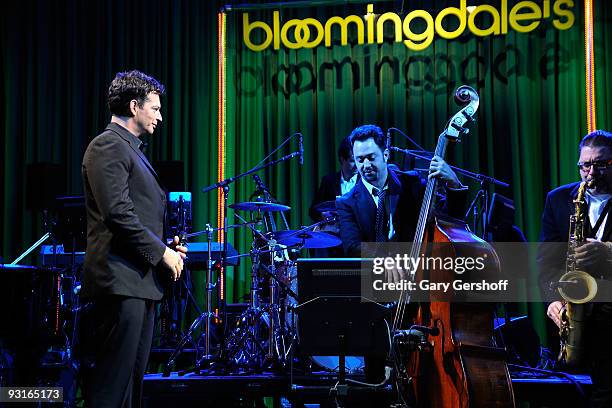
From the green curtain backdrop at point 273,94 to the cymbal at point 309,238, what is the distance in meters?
1.83

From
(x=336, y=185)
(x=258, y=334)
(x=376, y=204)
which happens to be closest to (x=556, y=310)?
(x=376, y=204)

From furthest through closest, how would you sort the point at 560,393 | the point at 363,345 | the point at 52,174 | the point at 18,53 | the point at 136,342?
the point at 18,53, the point at 52,174, the point at 560,393, the point at 363,345, the point at 136,342

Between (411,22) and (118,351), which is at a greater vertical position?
(411,22)

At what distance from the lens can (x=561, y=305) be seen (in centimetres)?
368

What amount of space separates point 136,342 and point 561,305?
2.11m

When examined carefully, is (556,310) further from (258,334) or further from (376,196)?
(258,334)

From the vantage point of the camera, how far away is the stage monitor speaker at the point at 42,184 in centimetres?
738

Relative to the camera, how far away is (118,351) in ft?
10.0

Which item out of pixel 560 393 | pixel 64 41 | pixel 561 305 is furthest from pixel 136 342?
pixel 64 41

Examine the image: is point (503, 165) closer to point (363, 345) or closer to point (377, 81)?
point (377, 81)

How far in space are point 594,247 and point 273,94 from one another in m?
4.97

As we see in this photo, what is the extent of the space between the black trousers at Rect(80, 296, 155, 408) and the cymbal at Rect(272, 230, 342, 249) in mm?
2634

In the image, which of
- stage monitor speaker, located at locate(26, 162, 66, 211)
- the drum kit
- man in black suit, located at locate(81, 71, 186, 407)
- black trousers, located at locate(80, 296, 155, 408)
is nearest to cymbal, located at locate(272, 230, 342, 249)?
the drum kit

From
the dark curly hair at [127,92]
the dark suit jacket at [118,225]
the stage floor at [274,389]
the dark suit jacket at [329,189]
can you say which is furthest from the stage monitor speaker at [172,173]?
the dark suit jacket at [118,225]
